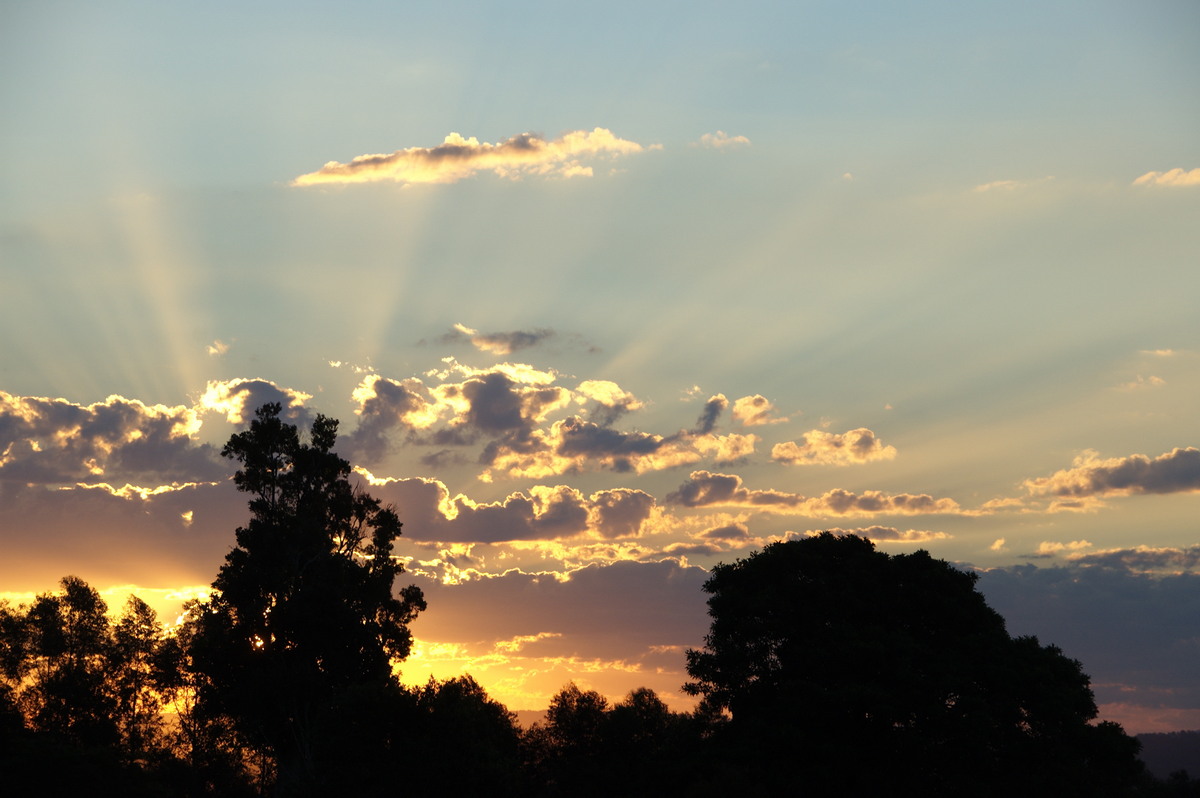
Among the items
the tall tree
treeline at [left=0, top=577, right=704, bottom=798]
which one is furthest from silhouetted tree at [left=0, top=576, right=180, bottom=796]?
the tall tree

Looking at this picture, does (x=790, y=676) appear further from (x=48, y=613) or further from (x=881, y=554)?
(x=48, y=613)

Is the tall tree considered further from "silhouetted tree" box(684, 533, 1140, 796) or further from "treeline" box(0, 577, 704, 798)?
"silhouetted tree" box(684, 533, 1140, 796)

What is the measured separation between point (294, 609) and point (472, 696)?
14.1 meters

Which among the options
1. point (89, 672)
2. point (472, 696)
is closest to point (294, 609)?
point (472, 696)

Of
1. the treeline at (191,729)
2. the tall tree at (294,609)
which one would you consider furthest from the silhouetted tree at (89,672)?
the tall tree at (294,609)

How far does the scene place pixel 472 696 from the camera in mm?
65750

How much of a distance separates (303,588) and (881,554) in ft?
125

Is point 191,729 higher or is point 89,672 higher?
point 89,672

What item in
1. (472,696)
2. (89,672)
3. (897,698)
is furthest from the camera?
(89,672)

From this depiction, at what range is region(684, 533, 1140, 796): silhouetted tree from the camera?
5634cm

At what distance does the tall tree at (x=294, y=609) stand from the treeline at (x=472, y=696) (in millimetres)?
155

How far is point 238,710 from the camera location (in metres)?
70.9

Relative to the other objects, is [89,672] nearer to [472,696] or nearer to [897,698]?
[472,696]

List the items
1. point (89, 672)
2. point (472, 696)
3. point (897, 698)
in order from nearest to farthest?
1. point (897, 698)
2. point (472, 696)
3. point (89, 672)
